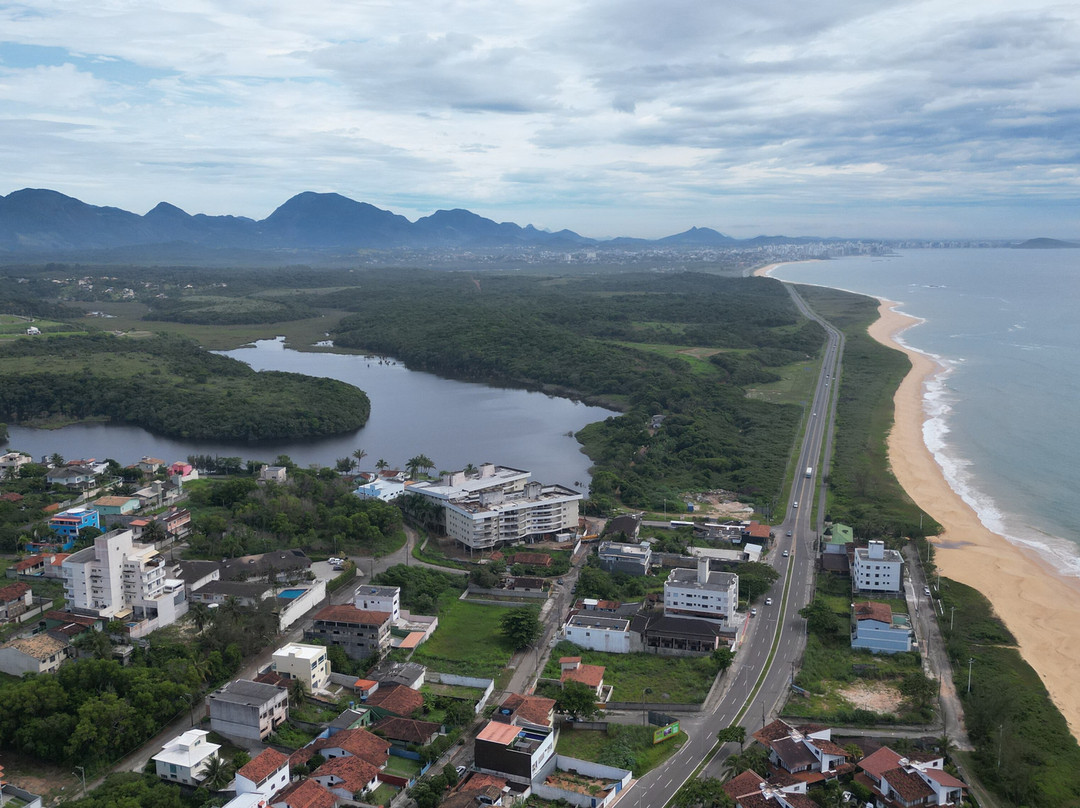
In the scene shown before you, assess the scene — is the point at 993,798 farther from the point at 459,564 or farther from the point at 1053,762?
the point at 459,564

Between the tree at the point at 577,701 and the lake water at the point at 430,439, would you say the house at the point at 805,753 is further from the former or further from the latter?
the lake water at the point at 430,439

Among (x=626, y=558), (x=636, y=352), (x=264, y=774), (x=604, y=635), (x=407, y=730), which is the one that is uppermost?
(x=636, y=352)

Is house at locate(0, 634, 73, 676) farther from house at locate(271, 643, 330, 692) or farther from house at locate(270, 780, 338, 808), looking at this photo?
house at locate(270, 780, 338, 808)

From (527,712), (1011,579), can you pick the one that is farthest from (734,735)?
(1011,579)

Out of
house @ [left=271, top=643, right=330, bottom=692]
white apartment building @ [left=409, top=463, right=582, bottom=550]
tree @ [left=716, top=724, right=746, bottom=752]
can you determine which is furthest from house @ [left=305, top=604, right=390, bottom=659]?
tree @ [left=716, top=724, right=746, bottom=752]

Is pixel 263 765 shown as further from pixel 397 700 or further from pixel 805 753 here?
pixel 805 753

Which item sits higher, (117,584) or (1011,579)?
(117,584)
